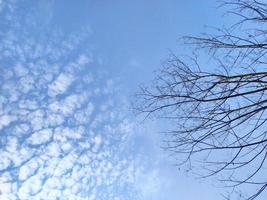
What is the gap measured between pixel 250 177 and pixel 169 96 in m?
1.84

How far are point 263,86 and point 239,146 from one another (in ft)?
3.21

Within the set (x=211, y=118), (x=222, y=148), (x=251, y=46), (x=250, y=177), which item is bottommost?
(x=250, y=177)

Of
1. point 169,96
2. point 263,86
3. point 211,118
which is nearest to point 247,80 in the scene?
point 263,86

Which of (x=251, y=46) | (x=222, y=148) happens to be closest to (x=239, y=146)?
(x=222, y=148)

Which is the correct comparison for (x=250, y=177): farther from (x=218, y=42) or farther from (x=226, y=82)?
(x=218, y=42)

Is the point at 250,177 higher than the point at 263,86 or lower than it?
lower

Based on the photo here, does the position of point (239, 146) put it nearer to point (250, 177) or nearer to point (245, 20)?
point (250, 177)

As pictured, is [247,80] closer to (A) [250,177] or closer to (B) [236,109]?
(B) [236,109]

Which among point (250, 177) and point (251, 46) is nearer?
point (250, 177)

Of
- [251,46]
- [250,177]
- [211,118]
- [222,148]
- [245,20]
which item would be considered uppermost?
[245,20]

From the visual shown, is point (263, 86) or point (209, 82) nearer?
point (263, 86)

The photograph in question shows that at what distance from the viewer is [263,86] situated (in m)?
6.25

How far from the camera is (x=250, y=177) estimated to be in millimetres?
6156

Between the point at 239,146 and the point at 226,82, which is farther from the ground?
the point at 226,82
